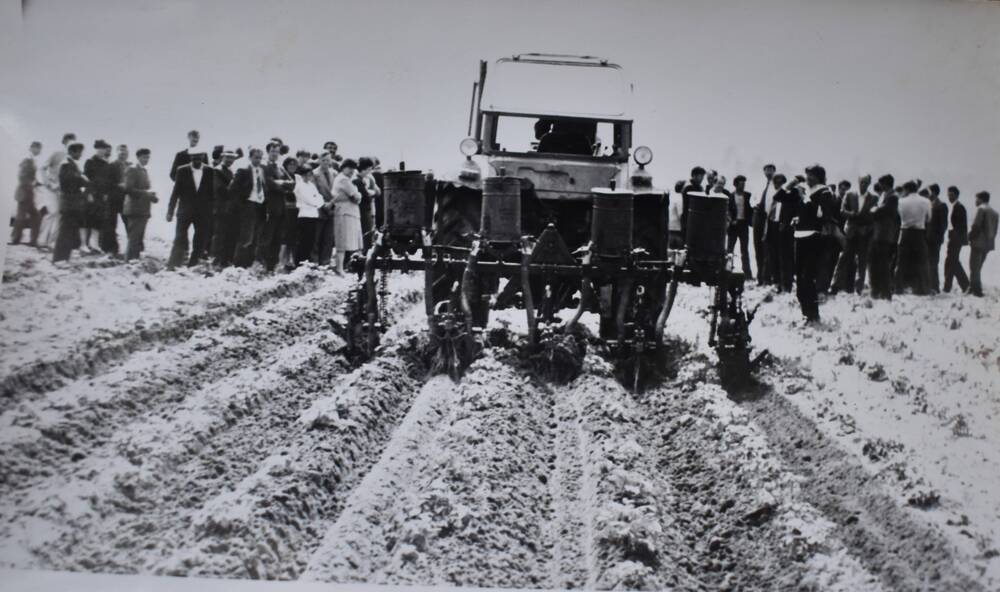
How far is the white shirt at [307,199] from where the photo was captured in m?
5.09

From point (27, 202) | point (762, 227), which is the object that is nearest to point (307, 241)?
point (27, 202)

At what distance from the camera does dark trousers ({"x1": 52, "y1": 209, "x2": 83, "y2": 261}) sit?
406 cm

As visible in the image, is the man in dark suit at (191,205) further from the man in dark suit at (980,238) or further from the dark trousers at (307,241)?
the man in dark suit at (980,238)

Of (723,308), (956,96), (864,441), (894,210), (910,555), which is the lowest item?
(910,555)

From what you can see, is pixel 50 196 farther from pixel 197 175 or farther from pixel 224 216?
pixel 224 216

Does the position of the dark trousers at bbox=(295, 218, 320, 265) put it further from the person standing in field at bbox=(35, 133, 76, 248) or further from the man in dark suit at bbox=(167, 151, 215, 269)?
the person standing in field at bbox=(35, 133, 76, 248)

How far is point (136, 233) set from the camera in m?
4.22

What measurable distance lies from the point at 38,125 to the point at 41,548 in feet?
6.96

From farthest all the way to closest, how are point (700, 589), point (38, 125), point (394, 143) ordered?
point (394, 143) → point (38, 125) → point (700, 589)

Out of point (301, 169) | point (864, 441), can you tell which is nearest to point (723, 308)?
point (864, 441)

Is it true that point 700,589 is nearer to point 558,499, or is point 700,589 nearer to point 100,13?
point 558,499

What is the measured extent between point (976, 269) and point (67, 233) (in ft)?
15.0

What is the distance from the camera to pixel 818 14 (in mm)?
4121

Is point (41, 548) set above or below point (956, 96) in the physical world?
below
